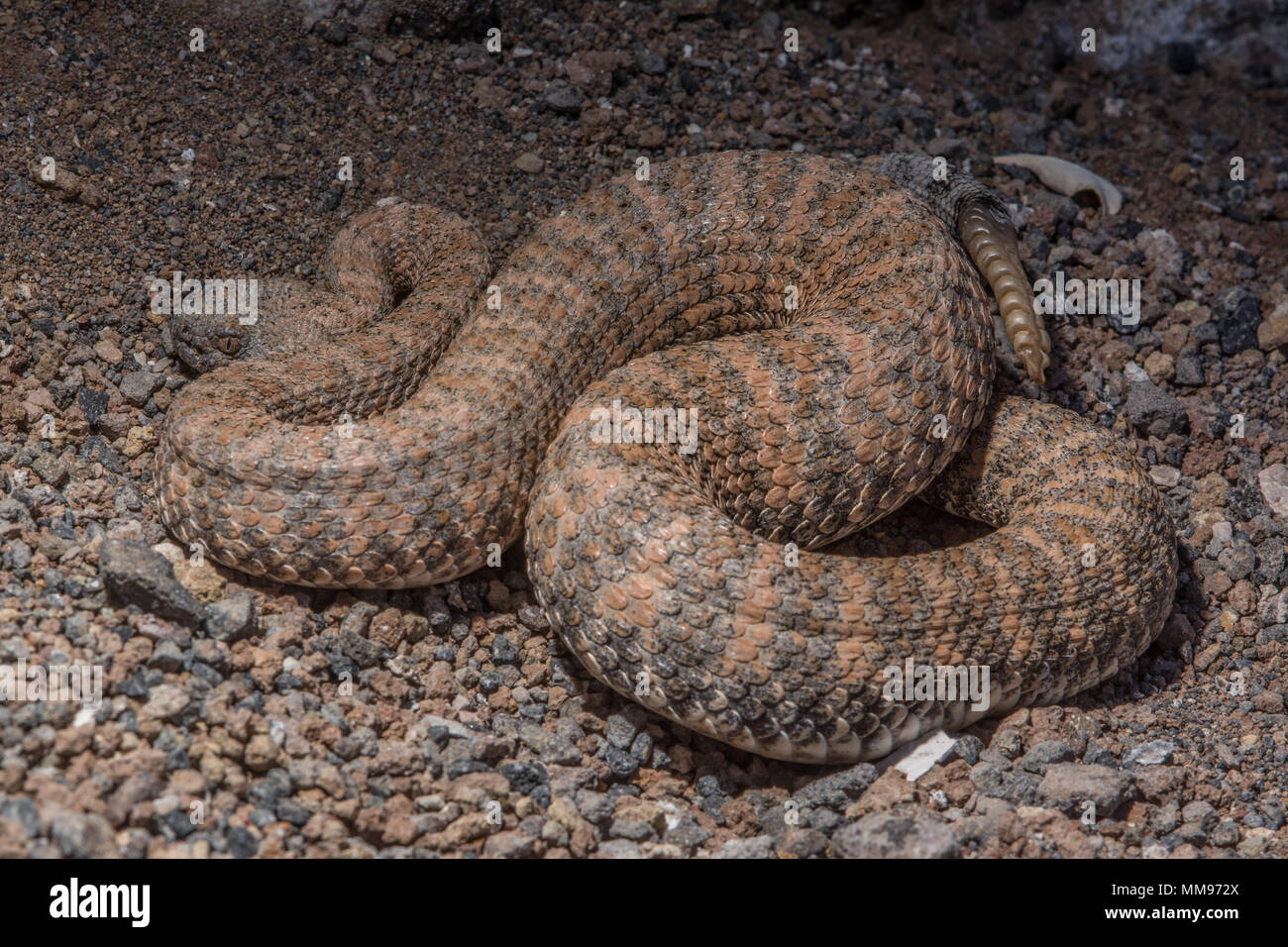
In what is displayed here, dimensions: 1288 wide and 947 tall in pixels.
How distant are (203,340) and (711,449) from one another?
2753 mm

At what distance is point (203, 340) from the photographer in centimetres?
619

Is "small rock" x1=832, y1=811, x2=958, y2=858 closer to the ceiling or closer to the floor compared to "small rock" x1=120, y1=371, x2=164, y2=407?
closer to the floor

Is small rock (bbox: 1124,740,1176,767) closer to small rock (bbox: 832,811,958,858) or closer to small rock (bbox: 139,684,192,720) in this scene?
small rock (bbox: 832,811,958,858)

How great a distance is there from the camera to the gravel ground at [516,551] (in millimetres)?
4766

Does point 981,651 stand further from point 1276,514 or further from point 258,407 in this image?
point 258,407

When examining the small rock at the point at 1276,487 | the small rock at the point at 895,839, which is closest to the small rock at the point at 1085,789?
the small rock at the point at 895,839

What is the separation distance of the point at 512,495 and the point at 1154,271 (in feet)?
14.8

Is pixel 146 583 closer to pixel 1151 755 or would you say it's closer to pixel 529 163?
pixel 529 163

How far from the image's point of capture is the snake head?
6.19m

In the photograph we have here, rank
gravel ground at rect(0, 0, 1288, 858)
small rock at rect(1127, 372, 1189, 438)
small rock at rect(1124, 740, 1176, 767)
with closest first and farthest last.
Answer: gravel ground at rect(0, 0, 1288, 858), small rock at rect(1124, 740, 1176, 767), small rock at rect(1127, 372, 1189, 438)

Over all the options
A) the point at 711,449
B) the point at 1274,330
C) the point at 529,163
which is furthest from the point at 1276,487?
the point at 529,163

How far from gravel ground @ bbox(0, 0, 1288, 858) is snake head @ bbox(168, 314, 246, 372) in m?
0.20

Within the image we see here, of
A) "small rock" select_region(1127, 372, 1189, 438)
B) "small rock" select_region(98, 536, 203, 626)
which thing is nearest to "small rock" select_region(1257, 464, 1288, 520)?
"small rock" select_region(1127, 372, 1189, 438)

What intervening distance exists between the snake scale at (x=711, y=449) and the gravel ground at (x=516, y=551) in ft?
1.03
